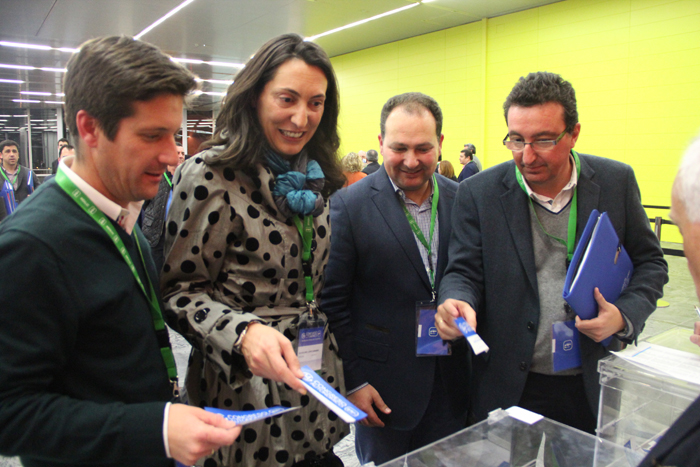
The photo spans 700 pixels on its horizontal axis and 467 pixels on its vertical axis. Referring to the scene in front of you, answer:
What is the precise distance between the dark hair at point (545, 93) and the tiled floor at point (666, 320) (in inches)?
60.8

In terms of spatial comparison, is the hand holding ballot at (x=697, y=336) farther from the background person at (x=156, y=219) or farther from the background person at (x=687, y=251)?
the background person at (x=156, y=219)

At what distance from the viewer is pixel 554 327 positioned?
1.59 meters

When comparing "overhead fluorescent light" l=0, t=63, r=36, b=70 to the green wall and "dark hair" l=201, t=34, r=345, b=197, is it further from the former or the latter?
"dark hair" l=201, t=34, r=345, b=197

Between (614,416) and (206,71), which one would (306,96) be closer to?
(614,416)

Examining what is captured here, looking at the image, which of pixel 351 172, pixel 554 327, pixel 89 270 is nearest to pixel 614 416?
pixel 554 327

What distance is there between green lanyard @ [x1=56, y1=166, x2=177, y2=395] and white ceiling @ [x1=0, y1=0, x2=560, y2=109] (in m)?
9.11

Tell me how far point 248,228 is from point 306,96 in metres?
0.41

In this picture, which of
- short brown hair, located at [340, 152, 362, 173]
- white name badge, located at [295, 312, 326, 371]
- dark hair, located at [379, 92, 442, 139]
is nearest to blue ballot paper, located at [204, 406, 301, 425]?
white name badge, located at [295, 312, 326, 371]

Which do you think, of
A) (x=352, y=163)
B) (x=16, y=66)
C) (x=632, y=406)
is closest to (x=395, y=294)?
(x=632, y=406)

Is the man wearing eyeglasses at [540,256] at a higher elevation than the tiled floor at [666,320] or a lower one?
higher

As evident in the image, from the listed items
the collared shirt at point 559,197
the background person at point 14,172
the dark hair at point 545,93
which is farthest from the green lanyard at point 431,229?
the background person at point 14,172

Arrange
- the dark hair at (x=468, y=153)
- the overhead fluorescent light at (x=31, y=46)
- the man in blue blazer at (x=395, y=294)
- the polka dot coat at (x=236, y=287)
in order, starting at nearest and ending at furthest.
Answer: the polka dot coat at (x=236, y=287) → the man in blue blazer at (x=395, y=294) → the dark hair at (x=468, y=153) → the overhead fluorescent light at (x=31, y=46)

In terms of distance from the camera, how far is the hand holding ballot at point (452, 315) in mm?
1517

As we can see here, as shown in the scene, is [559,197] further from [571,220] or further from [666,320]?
[666,320]
